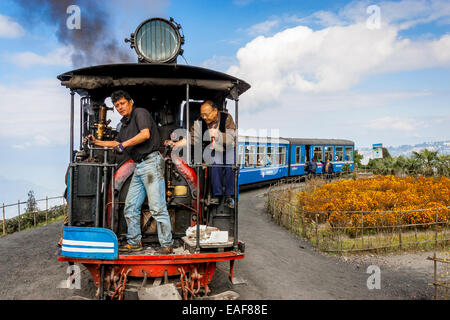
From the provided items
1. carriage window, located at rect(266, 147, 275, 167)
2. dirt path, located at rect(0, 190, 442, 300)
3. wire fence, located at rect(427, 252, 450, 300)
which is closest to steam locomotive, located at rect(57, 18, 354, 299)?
dirt path, located at rect(0, 190, 442, 300)

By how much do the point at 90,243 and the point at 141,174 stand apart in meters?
1.04

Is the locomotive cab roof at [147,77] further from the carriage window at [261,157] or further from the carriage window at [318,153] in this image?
the carriage window at [318,153]

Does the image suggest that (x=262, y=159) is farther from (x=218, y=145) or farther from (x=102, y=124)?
(x=102, y=124)

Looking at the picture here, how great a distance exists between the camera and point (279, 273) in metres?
7.00

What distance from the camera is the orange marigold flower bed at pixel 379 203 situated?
384 inches

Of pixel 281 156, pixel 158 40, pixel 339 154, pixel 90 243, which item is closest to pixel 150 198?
pixel 90 243

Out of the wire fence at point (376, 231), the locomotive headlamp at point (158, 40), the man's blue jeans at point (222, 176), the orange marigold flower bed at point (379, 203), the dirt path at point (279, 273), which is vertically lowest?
the dirt path at point (279, 273)

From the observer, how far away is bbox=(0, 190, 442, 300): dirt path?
5910mm

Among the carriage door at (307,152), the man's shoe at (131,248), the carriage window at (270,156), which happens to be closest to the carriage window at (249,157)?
the carriage window at (270,156)

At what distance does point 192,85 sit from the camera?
4.87 metres

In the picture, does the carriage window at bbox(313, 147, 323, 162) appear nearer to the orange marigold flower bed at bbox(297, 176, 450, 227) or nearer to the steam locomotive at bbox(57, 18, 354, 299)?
the orange marigold flower bed at bbox(297, 176, 450, 227)

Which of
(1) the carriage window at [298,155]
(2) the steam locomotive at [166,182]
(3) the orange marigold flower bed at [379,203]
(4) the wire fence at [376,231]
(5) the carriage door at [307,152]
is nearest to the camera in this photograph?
(2) the steam locomotive at [166,182]

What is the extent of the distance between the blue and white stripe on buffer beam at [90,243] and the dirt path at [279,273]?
4.70ft

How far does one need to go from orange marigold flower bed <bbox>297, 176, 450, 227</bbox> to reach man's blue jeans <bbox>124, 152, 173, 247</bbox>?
583 centimetres
